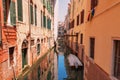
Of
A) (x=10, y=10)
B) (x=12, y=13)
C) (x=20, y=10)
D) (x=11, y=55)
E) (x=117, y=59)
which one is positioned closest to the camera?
(x=117, y=59)

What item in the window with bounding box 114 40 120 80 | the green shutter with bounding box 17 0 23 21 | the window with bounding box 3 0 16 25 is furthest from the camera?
the green shutter with bounding box 17 0 23 21

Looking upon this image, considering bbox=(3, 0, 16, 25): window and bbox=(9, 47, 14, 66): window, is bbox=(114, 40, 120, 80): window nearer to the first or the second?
bbox=(3, 0, 16, 25): window

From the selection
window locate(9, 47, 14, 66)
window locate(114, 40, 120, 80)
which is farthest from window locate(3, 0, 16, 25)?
window locate(114, 40, 120, 80)

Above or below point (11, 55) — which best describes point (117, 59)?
above

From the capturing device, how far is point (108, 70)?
4930mm

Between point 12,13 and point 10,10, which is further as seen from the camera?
point 12,13

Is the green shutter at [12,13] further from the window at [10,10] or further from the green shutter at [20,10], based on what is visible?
the green shutter at [20,10]

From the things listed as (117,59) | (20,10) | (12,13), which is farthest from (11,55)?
(117,59)

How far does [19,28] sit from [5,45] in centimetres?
241

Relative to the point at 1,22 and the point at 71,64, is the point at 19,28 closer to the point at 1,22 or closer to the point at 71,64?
the point at 1,22

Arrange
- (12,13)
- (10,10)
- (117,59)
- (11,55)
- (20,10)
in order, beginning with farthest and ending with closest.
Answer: (20,10)
(11,55)
(12,13)
(10,10)
(117,59)

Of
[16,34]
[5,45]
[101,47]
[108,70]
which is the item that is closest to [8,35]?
[5,45]

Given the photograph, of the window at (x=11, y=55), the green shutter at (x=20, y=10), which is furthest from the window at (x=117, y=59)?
the green shutter at (x=20, y=10)

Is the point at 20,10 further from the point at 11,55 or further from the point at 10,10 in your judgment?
the point at 11,55
